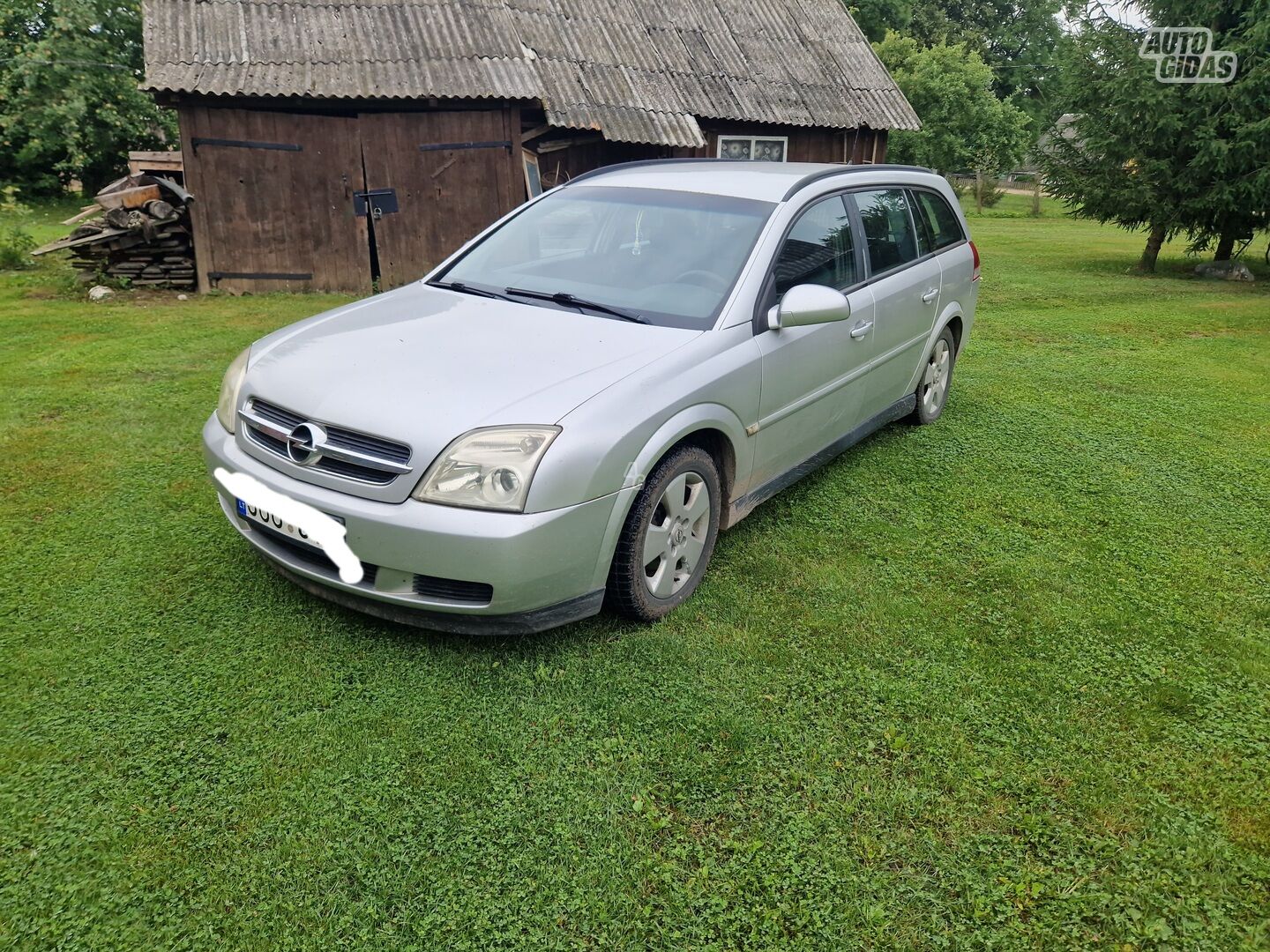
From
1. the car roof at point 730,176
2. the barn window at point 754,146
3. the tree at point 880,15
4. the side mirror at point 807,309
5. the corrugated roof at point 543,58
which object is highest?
the tree at point 880,15

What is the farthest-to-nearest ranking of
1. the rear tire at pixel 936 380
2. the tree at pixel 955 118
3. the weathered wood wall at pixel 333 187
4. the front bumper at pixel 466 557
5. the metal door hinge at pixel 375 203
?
the tree at pixel 955 118, the metal door hinge at pixel 375 203, the weathered wood wall at pixel 333 187, the rear tire at pixel 936 380, the front bumper at pixel 466 557

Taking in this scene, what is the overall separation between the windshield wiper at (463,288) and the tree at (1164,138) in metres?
13.9

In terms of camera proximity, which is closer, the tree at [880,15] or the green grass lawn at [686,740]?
the green grass lawn at [686,740]

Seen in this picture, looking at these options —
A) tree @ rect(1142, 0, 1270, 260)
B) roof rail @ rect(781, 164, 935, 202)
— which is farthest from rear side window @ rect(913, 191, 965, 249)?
tree @ rect(1142, 0, 1270, 260)

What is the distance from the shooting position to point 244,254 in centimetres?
1042

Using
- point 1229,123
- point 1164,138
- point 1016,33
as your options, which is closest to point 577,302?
point 1229,123

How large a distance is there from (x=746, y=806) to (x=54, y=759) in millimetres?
2067

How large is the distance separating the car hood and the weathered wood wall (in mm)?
7614

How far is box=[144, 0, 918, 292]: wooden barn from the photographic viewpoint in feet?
32.8

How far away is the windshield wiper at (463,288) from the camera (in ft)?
12.7

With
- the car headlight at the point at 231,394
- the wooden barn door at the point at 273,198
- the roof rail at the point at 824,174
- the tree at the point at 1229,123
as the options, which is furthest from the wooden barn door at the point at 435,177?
the tree at the point at 1229,123

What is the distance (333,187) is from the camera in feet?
34.5

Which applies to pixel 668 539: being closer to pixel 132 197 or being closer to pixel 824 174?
pixel 824 174

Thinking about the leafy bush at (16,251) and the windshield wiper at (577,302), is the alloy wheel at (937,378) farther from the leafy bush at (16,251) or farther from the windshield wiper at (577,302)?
the leafy bush at (16,251)
